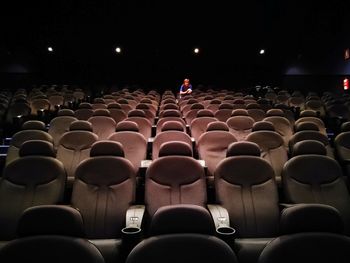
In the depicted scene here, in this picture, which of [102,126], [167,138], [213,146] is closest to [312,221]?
[213,146]

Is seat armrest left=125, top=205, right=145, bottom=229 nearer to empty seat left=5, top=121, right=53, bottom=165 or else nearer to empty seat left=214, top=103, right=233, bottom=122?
empty seat left=5, top=121, right=53, bottom=165

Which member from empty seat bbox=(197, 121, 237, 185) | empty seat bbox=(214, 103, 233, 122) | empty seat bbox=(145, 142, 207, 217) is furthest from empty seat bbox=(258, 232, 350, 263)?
empty seat bbox=(214, 103, 233, 122)

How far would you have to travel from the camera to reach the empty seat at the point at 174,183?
3.49 meters

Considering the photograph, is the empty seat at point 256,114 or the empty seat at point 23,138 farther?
the empty seat at point 256,114

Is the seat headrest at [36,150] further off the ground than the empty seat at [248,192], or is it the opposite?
the seat headrest at [36,150]

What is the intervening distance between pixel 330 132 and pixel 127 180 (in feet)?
19.8

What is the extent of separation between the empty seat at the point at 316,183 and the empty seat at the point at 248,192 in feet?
0.82

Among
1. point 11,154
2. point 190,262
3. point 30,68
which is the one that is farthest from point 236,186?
point 30,68

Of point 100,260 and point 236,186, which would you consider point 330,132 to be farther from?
point 100,260

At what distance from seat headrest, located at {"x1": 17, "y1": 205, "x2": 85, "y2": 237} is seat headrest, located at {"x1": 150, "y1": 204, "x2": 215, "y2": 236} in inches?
17.7

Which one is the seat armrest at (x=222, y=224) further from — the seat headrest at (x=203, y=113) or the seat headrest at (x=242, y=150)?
the seat headrest at (x=203, y=113)

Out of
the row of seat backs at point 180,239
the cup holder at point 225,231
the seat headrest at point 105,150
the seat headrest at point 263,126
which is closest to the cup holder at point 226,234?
the cup holder at point 225,231

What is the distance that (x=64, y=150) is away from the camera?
495 cm

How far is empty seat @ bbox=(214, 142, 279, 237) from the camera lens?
3.35 m
